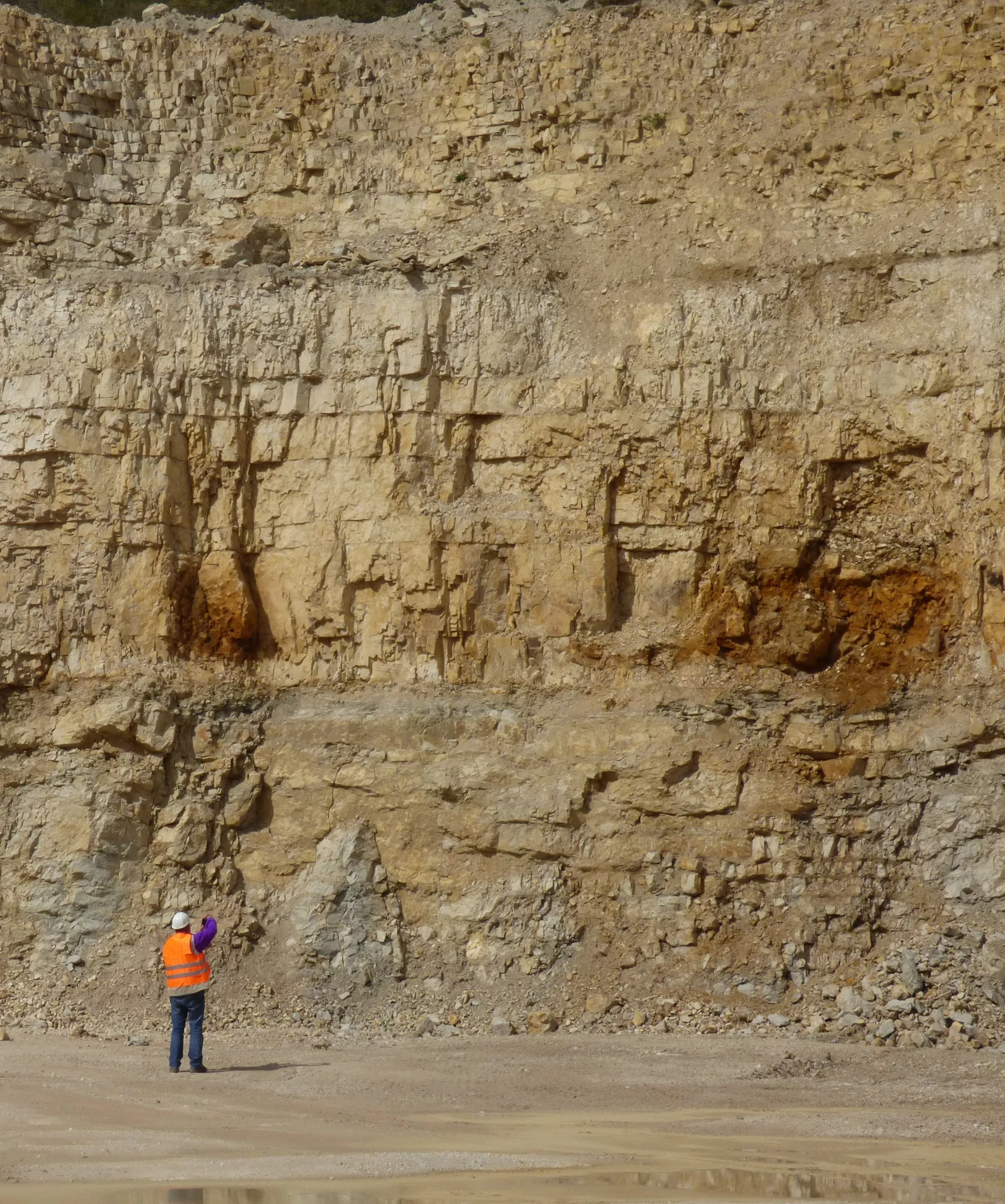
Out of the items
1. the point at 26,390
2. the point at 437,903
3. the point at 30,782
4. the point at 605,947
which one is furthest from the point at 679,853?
the point at 26,390

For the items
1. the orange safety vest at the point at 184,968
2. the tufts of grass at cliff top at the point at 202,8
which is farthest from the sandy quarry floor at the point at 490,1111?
the tufts of grass at cliff top at the point at 202,8

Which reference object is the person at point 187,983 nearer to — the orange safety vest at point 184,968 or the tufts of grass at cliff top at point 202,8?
the orange safety vest at point 184,968

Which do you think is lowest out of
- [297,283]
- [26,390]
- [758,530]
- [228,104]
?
[758,530]

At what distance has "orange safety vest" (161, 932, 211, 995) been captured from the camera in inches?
450

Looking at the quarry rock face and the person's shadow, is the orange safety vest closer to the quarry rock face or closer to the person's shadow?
the person's shadow

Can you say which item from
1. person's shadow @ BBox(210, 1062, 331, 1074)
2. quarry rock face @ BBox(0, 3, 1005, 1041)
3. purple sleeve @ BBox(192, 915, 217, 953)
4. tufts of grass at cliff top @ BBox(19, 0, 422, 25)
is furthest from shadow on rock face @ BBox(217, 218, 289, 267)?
person's shadow @ BBox(210, 1062, 331, 1074)

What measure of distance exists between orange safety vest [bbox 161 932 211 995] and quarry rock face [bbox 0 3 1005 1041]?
3193 mm

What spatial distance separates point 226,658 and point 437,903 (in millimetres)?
3339

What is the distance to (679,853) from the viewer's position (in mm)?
14625

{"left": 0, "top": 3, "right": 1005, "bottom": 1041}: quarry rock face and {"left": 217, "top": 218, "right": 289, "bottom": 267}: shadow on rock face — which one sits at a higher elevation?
{"left": 217, "top": 218, "right": 289, "bottom": 267}: shadow on rock face

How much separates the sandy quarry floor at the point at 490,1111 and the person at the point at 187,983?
7.4 inches

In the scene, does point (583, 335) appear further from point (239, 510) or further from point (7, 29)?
Result: point (7, 29)

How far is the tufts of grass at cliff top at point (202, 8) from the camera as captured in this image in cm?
2244

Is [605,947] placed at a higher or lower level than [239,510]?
lower
